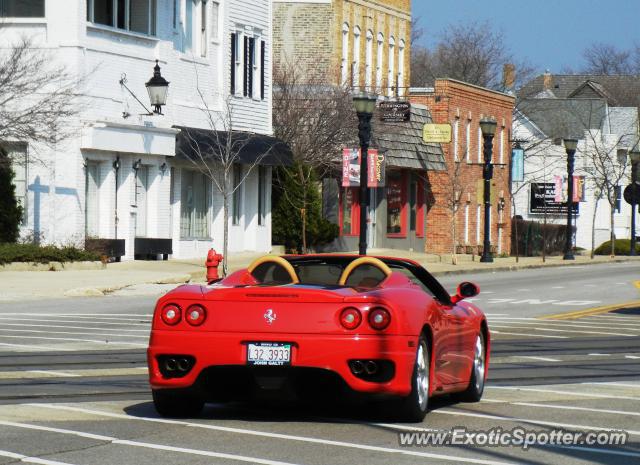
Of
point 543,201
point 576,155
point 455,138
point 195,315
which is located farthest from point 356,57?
point 195,315

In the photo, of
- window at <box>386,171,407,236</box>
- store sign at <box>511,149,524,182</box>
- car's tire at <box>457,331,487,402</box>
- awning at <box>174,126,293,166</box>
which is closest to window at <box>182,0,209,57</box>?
awning at <box>174,126,293,166</box>

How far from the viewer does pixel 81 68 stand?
3650 centimetres

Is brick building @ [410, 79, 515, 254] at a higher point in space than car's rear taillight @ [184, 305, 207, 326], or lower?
higher

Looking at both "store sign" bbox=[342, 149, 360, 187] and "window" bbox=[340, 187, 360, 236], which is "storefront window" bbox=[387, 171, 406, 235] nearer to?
"window" bbox=[340, 187, 360, 236]

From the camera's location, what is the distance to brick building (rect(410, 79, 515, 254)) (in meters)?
57.7

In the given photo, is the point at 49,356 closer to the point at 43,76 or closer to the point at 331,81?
the point at 43,76

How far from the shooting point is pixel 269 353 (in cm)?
1021

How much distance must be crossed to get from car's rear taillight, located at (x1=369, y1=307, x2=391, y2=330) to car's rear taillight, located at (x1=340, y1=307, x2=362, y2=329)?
92 mm

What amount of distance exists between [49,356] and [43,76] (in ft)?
66.5

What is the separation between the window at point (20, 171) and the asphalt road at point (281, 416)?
17051 millimetres

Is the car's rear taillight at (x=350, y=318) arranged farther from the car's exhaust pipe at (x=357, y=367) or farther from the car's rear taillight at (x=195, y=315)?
the car's rear taillight at (x=195, y=315)

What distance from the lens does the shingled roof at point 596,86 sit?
113m

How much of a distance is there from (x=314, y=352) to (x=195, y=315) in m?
0.93

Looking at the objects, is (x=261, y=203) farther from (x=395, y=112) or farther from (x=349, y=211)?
(x=349, y=211)
